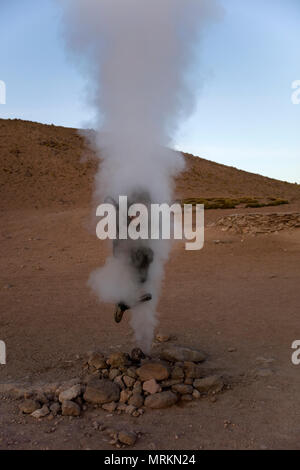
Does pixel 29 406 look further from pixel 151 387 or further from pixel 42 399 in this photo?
pixel 151 387

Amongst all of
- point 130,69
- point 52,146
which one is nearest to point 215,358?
point 130,69

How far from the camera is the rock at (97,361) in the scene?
6.02 meters

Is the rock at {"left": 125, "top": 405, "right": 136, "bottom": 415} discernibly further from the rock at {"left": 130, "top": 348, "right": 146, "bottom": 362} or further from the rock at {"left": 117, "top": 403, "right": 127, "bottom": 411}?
the rock at {"left": 130, "top": 348, "right": 146, "bottom": 362}

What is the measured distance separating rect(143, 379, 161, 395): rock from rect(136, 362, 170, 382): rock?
0.32 feet

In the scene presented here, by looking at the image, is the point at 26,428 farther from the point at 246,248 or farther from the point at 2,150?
the point at 2,150

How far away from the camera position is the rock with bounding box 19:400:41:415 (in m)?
5.02

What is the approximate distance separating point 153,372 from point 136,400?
1.68ft

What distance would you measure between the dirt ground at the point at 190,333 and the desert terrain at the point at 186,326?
19 mm

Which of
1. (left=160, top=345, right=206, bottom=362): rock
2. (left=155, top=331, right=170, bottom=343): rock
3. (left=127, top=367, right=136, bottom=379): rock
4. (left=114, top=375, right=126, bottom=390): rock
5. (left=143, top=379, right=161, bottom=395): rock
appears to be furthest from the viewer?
(left=155, top=331, right=170, bottom=343): rock

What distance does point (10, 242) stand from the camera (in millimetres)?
19078

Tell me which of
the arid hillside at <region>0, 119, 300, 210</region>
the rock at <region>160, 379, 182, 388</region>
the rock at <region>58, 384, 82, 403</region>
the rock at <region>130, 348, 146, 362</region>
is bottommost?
the rock at <region>58, 384, 82, 403</region>

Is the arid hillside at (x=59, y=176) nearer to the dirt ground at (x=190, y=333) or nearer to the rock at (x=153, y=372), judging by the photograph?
the dirt ground at (x=190, y=333)

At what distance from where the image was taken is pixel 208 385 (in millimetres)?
5594

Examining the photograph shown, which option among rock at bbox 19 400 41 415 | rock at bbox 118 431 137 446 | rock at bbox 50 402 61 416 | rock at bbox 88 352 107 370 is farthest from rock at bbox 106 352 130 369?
rock at bbox 118 431 137 446
